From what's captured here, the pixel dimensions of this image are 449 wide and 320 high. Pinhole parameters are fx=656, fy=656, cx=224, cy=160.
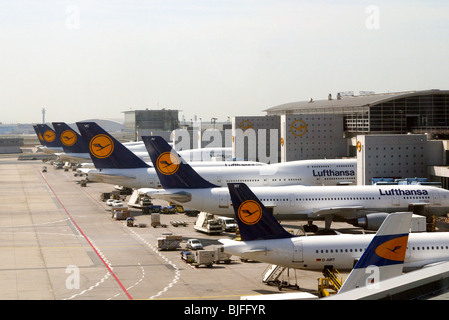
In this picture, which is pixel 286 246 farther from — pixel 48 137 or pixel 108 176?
pixel 48 137

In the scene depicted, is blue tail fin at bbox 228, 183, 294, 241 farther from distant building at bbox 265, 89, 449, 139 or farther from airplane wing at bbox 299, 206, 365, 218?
distant building at bbox 265, 89, 449, 139

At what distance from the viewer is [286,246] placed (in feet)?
136

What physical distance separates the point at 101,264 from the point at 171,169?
622 inches

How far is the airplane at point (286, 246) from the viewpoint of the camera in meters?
41.5

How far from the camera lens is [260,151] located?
416 feet

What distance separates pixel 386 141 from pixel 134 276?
4264 cm

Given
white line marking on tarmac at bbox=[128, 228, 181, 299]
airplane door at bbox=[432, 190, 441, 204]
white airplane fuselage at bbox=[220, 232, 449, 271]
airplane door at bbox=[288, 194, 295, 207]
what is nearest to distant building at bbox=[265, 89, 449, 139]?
airplane door at bbox=[432, 190, 441, 204]

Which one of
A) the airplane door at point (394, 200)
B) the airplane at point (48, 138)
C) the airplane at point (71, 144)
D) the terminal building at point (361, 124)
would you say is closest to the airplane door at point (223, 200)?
the airplane door at point (394, 200)

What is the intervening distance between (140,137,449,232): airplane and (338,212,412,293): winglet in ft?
90.2

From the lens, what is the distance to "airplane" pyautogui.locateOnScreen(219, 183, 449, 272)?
1635 inches

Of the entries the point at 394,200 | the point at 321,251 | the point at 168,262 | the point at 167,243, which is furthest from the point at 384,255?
the point at 394,200

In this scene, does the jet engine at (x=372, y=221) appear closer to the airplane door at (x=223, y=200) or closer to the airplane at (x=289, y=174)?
the airplane door at (x=223, y=200)

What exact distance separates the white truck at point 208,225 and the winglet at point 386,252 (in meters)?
33.2
